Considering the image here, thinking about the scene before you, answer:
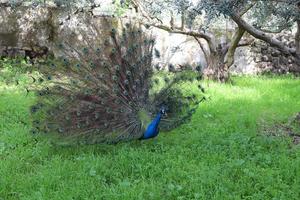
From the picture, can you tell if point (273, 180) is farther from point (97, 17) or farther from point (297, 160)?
point (97, 17)

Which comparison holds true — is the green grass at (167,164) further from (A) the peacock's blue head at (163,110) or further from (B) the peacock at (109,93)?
(A) the peacock's blue head at (163,110)

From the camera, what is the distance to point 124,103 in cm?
530

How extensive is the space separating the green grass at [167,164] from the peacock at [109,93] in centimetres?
26

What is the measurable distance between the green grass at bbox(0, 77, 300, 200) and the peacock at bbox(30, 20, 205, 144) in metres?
0.26

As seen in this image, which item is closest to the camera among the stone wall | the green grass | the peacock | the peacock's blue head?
the green grass

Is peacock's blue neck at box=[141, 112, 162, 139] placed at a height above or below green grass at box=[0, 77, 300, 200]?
above

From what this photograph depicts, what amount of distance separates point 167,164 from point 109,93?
1.17 m

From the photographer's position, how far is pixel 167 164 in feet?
15.6

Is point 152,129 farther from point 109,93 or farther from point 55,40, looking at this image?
point 55,40

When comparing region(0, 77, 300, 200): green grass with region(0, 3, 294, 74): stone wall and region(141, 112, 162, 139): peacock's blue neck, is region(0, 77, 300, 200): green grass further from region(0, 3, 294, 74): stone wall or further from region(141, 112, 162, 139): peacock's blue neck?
region(0, 3, 294, 74): stone wall

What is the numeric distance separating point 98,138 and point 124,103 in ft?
1.85

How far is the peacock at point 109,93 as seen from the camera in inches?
200

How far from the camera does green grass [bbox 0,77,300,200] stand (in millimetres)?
4141

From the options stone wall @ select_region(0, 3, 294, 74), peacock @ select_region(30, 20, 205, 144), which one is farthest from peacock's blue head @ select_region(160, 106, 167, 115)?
stone wall @ select_region(0, 3, 294, 74)
